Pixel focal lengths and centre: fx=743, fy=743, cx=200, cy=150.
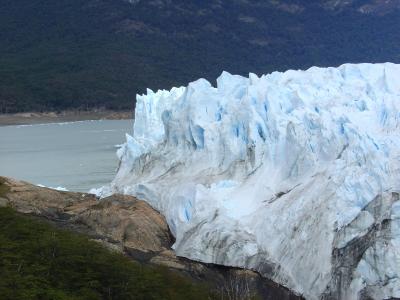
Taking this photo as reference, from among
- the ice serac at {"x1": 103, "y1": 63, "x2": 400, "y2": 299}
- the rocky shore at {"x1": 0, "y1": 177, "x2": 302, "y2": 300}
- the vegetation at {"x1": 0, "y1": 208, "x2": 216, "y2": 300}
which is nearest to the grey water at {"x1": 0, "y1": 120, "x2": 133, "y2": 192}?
the ice serac at {"x1": 103, "y1": 63, "x2": 400, "y2": 299}

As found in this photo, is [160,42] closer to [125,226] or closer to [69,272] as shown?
[125,226]

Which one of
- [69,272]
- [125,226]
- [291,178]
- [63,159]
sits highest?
[291,178]

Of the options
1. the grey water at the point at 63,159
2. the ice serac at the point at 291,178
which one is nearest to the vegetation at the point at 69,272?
the ice serac at the point at 291,178

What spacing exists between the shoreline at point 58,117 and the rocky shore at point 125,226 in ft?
146

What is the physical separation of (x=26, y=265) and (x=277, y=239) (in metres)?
3.41

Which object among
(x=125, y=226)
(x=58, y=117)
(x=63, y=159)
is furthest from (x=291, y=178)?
(x=58, y=117)

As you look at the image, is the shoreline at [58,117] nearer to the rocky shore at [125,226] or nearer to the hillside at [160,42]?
the hillside at [160,42]

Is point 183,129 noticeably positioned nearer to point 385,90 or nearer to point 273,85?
point 273,85

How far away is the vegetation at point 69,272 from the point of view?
6.91 metres

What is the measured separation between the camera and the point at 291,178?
33.6ft

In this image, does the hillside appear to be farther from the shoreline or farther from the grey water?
the grey water

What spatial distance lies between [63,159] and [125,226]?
1633 centimetres

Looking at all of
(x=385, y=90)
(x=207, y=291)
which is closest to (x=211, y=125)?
A: (x=385, y=90)

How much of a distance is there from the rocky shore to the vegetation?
727 millimetres
